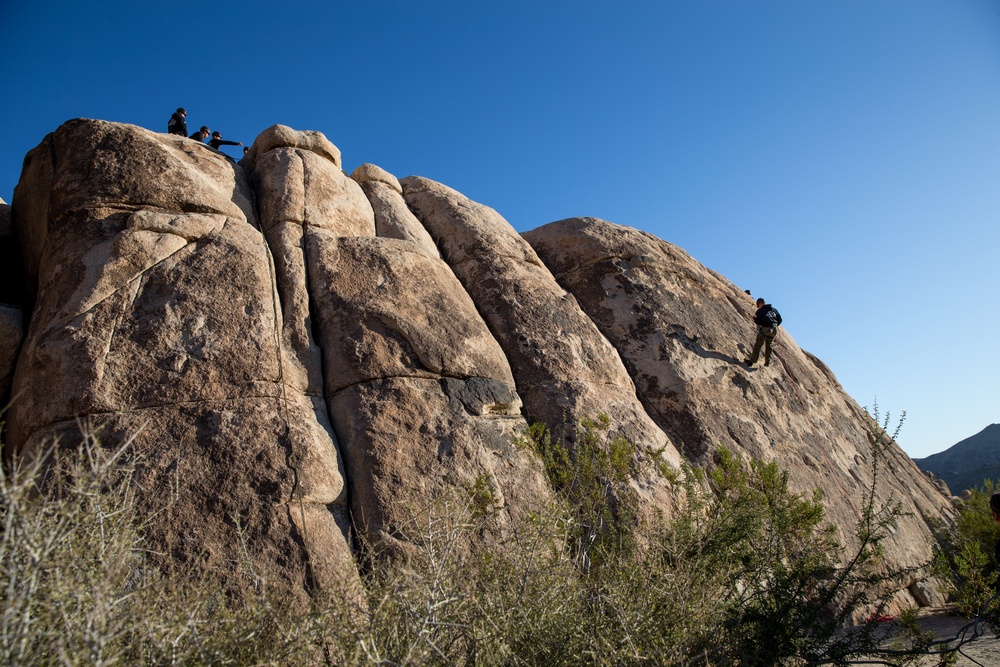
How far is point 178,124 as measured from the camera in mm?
10438

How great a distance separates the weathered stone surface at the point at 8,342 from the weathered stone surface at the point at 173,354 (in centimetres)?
34

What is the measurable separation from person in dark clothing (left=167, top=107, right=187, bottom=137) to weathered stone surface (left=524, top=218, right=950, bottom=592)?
603 centimetres

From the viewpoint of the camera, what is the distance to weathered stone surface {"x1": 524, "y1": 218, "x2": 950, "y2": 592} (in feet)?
26.5

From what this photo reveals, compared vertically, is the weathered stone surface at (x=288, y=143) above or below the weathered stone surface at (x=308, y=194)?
above

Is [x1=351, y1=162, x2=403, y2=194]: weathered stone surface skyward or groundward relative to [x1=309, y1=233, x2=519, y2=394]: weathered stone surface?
skyward

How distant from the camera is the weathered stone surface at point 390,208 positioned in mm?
9352

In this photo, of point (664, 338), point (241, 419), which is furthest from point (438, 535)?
point (664, 338)

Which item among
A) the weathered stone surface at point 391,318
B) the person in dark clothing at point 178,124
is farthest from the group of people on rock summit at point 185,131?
the weathered stone surface at point 391,318

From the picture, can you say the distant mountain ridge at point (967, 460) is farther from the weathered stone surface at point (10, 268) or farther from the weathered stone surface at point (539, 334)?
the weathered stone surface at point (10, 268)

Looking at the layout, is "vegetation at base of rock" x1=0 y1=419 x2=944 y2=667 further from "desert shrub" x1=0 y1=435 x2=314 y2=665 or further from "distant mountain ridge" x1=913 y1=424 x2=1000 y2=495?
"distant mountain ridge" x1=913 y1=424 x2=1000 y2=495

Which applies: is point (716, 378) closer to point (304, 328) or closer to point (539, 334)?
point (539, 334)

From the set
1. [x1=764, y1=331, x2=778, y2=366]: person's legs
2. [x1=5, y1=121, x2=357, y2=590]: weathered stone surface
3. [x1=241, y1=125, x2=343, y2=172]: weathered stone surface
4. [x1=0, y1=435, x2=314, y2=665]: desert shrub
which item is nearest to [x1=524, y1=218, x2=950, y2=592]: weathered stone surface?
[x1=764, y1=331, x2=778, y2=366]: person's legs

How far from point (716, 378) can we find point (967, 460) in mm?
33733

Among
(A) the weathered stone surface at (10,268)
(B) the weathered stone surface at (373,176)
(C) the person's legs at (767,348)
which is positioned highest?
(B) the weathered stone surface at (373,176)
